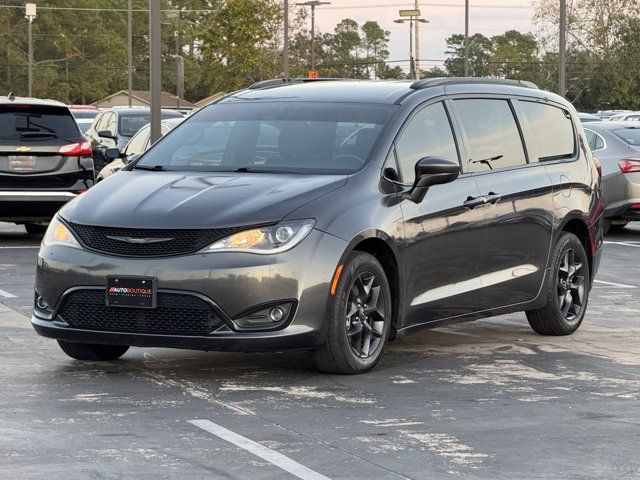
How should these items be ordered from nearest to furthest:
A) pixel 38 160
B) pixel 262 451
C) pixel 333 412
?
pixel 262 451, pixel 333 412, pixel 38 160

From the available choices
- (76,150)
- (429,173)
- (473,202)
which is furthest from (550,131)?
(76,150)

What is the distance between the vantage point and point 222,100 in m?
10.3

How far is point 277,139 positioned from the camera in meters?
9.45

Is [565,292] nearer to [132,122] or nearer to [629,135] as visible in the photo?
[629,135]

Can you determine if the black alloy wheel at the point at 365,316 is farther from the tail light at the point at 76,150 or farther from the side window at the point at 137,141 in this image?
the side window at the point at 137,141

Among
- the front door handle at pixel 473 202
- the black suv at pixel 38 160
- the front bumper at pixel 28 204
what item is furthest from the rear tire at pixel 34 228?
the front door handle at pixel 473 202

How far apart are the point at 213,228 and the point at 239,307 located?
0.44m

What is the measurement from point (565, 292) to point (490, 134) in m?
1.41

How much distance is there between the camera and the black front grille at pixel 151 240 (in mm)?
8234

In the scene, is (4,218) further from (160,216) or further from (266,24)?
(266,24)

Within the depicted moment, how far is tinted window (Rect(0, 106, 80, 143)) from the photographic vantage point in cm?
1841

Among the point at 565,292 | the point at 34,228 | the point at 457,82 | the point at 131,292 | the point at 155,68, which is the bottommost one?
the point at 34,228

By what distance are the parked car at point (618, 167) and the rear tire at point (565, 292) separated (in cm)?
937

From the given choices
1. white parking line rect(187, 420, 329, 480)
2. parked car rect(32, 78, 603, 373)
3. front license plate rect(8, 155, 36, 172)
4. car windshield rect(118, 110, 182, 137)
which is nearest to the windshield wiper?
parked car rect(32, 78, 603, 373)
